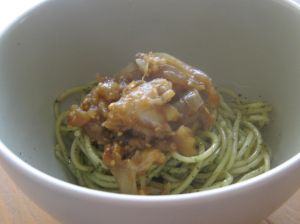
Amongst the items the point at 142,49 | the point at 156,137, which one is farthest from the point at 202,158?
the point at 142,49

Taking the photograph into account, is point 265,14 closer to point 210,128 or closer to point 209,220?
point 210,128

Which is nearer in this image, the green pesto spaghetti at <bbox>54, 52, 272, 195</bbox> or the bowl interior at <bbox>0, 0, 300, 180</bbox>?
the green pesto spaghetti at <bbox>54, 52, 272, 195</bbox>

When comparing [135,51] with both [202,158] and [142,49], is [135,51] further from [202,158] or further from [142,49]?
[202,158]

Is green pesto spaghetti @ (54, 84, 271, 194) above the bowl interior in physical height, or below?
below

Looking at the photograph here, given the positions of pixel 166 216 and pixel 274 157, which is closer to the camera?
pixel 166 216

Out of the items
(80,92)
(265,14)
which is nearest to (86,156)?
(80,92)

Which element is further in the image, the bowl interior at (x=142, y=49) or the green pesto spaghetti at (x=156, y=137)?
the bowl interior at (x=142, y=49)

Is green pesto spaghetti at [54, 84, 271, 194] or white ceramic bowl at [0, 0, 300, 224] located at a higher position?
white ceramic bowl at [0, 0, 300, 224]
